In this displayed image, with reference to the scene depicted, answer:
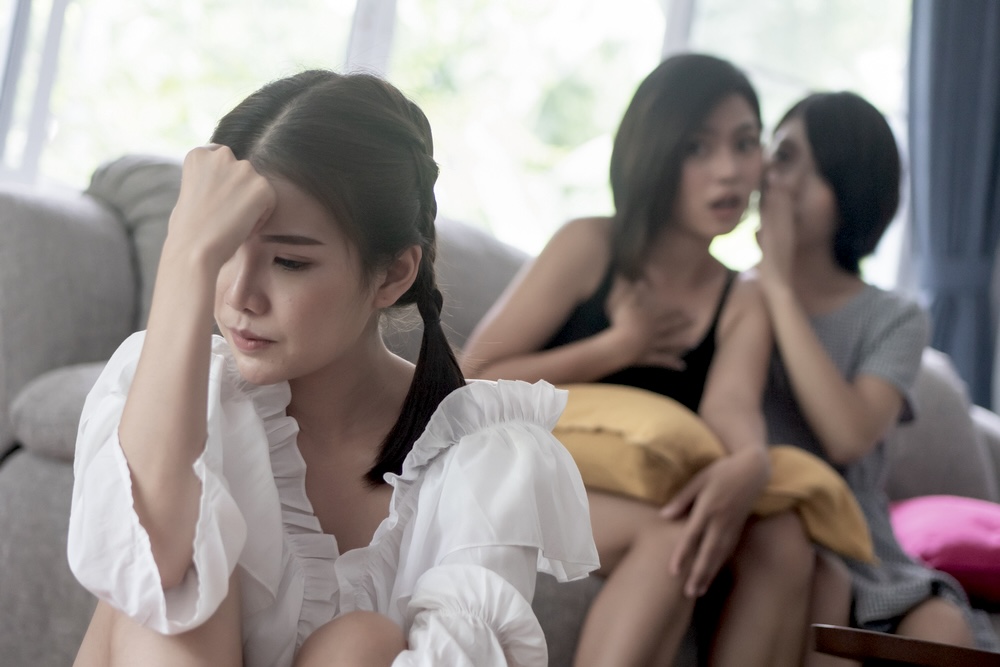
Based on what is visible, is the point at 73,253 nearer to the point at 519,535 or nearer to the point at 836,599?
the point at 519,535

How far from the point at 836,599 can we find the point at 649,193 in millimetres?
733

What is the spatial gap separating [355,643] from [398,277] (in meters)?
0.38

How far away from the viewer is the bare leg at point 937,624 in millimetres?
1725

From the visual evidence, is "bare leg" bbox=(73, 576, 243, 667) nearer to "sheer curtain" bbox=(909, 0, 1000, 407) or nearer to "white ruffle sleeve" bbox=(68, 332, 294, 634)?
"white ruffle sleeve" bbox=(68, 332, 294, 634)

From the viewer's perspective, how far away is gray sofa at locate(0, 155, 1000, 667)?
1498 millimetres

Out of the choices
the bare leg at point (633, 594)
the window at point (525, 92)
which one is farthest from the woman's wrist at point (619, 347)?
the window at point (525, 92)

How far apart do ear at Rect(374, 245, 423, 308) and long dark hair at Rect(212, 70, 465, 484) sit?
1cm

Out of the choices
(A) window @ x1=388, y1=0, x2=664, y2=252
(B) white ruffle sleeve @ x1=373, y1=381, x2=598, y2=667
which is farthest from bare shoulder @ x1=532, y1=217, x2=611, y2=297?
(A) window @ x1=388, y1=0, x2=664, y2=252

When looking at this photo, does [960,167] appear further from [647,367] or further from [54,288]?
[54,288]

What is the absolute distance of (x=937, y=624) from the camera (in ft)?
5.68

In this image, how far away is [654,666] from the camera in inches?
59.7

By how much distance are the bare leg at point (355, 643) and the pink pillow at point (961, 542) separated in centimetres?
133

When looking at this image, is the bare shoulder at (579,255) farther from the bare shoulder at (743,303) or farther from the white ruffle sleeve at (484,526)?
the white ruffle sleeve at (484,526)

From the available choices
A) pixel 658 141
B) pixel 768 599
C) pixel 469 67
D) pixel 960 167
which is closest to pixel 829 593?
pixel 768 599
